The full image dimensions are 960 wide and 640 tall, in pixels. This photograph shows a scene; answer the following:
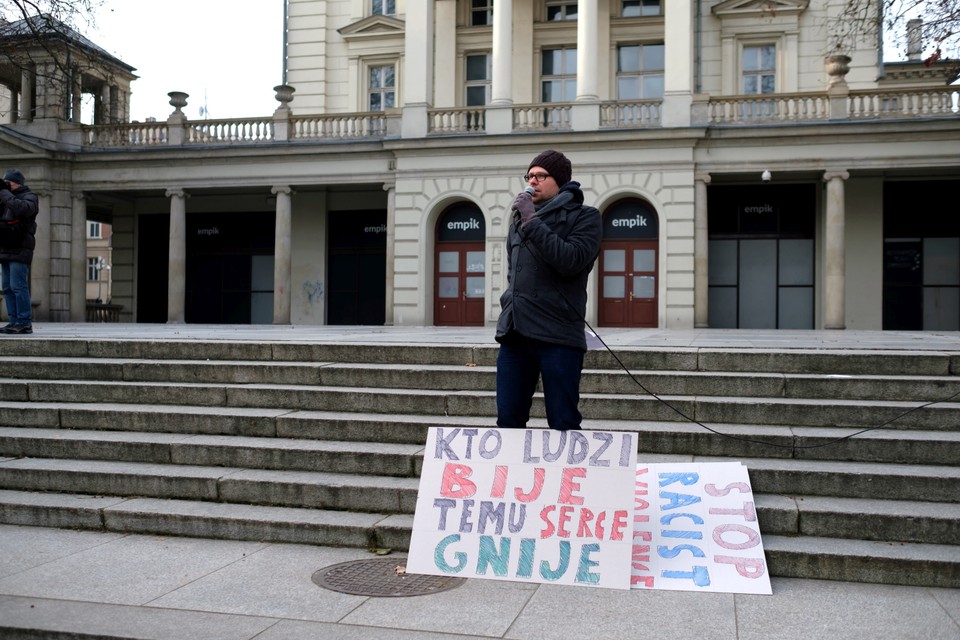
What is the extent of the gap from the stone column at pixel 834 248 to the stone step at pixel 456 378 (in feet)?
65.1

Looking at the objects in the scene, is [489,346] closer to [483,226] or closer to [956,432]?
[956,432]

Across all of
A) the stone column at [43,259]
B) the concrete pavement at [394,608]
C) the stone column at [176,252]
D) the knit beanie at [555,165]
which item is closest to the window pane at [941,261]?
the stone column at [176,252]

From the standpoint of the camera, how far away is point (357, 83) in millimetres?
34250

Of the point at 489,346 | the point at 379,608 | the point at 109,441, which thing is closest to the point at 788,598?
the point at 379,608

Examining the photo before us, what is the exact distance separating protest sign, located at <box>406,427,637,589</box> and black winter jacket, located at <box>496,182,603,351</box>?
2.24 feet

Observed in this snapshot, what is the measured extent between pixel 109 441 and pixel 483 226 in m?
22.6

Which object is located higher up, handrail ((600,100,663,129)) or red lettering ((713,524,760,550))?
handrail ((600,100,663,129))

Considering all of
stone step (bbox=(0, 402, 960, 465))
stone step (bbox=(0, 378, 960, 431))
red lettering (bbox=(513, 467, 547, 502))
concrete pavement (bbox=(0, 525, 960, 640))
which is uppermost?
stone step (bbox=(0, 378, 960, 431))

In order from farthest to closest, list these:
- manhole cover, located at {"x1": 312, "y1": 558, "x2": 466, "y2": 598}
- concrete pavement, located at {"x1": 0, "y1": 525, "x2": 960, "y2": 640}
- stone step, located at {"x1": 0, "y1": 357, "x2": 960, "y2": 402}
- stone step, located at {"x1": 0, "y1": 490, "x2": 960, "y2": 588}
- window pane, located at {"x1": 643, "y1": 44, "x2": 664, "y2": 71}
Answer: window pane, located at {"x1": 643, "y1": 44, "x2": 664, "y2": 71} → stone step, located at {"x1": 0, "y1": 357, "x2": 960, "y2": 402} → stone step, located at {"x1": 0, "y1": 490, "x2": 960, "y2": 588} → manhole cover, located at {"x1": 312, "y1": 558, "x2": 466, "y2": 598} → concrete pavement, located at {"x1": 0, "y1": 525, "x2": 960, "y2": 640}

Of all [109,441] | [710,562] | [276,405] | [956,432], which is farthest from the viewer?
[276,405]

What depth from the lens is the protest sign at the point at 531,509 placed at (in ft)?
18.6

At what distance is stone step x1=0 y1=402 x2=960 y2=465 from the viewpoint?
6934 millimetres

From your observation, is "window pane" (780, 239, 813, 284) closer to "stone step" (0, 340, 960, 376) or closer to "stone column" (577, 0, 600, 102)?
"stone column" (577, 0, 600, 102)

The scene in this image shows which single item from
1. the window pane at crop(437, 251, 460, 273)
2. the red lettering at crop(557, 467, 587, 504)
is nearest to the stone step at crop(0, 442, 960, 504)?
the red lettering at crop(557, 467, 587, 504)
